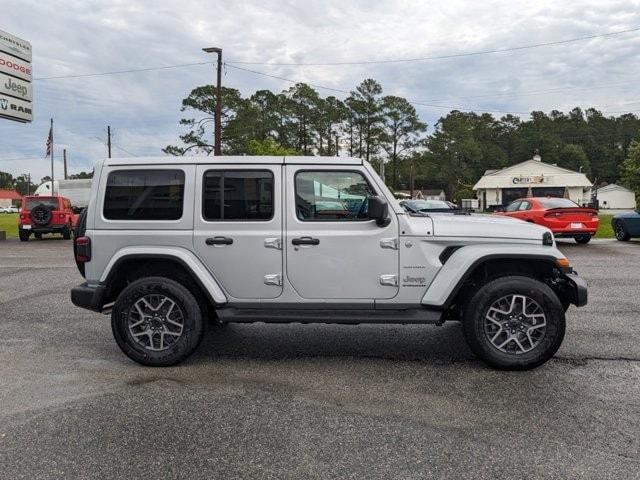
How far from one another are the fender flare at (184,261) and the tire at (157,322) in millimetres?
186

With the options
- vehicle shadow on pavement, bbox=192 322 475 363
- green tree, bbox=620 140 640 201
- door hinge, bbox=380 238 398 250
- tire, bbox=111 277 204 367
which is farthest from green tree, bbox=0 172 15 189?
door hinge, bbox=380 238 398 250

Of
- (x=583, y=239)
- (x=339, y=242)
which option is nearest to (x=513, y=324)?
(x=339, y=242)

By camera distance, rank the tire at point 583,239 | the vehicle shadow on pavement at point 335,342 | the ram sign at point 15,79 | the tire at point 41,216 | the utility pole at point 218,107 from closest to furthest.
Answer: the vehicle shadow on pavement at point 335,342 < the tire at point 583,239 < the tire at point 41,216 < the ram sign at point 15,79 < the utility pole at point 218,107

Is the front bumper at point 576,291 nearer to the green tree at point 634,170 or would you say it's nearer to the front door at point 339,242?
the front door at point 339,242

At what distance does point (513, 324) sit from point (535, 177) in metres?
67.8

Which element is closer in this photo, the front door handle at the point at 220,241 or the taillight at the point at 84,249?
the front door handle at the point at 220,241

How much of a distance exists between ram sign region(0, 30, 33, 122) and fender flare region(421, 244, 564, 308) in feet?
85.9

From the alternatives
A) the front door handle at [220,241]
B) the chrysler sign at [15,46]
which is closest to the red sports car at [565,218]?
the front door handle at [220,241]

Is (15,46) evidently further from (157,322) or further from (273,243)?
(273,243)

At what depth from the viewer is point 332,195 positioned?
15.7 ft

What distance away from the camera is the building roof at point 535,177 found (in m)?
65.9

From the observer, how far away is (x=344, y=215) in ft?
15.6

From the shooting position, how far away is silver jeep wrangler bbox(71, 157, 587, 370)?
4578mm

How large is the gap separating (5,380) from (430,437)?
3.52 m
